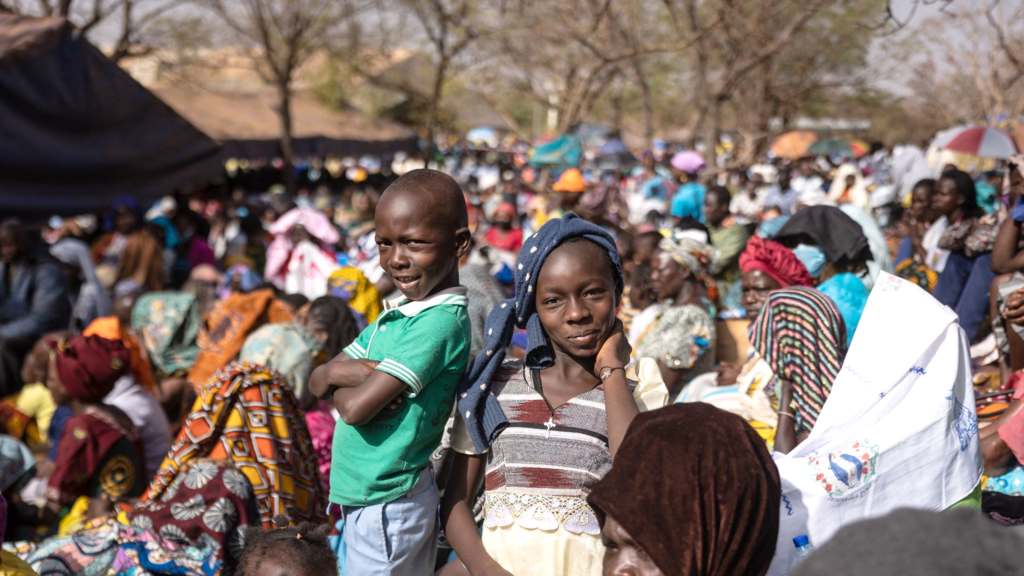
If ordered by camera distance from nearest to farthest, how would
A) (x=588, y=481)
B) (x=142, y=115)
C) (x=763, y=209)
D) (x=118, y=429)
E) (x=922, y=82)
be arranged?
(x=588, y=481) → (x=118, y=429) → (x=142, y=115) → (x=763, y=209) → (x=922, y=82)

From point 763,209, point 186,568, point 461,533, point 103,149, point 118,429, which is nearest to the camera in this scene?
point 461,533

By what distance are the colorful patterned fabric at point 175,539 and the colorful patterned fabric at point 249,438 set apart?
0.10 meters

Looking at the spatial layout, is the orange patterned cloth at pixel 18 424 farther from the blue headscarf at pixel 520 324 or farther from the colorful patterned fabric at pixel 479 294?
the blue headscarf at pixel 520 324

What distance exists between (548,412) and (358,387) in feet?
1.72

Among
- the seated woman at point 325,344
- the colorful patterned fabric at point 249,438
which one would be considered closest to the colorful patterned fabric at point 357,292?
the seated woman at point 325,344

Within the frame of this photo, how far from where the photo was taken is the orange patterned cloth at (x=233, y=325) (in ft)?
17.0

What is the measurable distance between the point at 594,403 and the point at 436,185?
73 centimetres

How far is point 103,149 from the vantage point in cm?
691

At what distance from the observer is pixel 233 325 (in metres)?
5.28

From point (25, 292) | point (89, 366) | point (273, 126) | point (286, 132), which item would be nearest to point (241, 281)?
point (25, 292)

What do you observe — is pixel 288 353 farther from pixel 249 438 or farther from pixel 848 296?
pixel 848 296

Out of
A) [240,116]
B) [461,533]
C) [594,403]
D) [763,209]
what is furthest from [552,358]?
[240,116]

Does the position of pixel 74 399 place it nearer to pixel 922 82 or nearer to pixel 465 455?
pixel 465 455

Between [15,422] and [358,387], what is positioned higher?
[358,387]
